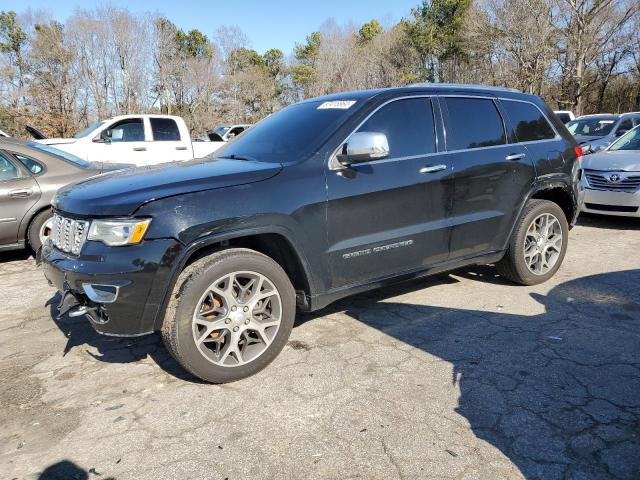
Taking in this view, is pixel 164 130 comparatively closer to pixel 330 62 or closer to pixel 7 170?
pixel 7 170

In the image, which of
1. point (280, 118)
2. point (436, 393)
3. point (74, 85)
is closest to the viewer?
point (436, 393)

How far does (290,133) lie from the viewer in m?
3.87

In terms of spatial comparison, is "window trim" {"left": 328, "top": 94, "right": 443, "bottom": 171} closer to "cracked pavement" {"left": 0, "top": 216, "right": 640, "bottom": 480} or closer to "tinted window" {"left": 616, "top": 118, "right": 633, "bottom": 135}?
"cracked pavement" {"left": 0, "top": 216, "right": 640, "bottom": 480}

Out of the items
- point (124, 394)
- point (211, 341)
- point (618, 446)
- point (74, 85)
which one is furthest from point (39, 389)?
point (74, 85)

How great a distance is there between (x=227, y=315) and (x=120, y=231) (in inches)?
32.1

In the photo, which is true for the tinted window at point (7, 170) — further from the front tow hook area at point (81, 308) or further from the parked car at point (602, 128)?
the parked car at point (602, 128)

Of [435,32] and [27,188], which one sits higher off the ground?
[435,32]

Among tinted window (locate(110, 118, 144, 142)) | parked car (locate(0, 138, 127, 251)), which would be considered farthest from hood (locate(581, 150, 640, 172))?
tinted window (locate(110, 118, 144, 142))

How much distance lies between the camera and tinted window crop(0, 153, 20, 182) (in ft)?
19.6

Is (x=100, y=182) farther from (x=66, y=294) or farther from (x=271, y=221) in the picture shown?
(x=271, y=221)

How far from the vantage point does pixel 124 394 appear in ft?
10.2

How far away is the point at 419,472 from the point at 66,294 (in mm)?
2257

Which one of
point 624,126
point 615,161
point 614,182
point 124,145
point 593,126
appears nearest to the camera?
point 614,182

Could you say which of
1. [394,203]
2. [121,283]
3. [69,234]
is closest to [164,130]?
[69,234]
